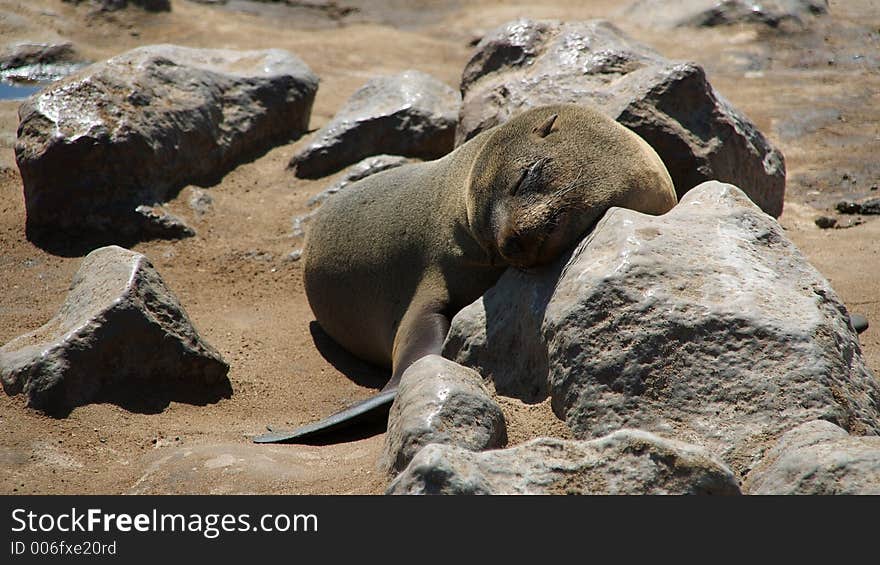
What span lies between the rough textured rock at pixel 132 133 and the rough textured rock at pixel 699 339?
4.27 m

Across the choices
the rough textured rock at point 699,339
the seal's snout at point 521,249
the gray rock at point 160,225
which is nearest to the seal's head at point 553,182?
the seal's snout at point 521,249

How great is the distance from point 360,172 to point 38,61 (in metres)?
4.89

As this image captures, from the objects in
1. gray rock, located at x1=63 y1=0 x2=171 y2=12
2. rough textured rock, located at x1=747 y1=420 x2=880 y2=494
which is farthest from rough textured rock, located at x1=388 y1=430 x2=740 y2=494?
gray rock, located at x1=63 y1=0 x2=171 y2=12

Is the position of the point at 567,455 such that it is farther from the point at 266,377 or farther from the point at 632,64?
the point at 632,64

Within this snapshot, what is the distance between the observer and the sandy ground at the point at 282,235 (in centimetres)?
440

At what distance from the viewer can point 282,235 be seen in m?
7.80

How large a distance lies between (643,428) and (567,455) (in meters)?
0.60

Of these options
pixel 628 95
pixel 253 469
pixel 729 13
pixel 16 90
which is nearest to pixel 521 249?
pixel 253 469

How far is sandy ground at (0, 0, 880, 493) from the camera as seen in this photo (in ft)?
14.4

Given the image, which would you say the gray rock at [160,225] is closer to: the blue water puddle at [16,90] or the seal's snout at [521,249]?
the blue water puddle at [16,90]

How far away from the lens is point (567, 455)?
131 inches

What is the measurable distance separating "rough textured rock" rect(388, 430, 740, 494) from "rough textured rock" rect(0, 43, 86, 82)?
8914 mm

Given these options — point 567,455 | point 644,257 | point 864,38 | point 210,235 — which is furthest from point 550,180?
point 864,38

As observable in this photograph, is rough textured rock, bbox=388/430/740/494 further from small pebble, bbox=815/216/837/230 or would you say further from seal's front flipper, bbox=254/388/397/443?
small pebble, bbox=815/216/837/230
